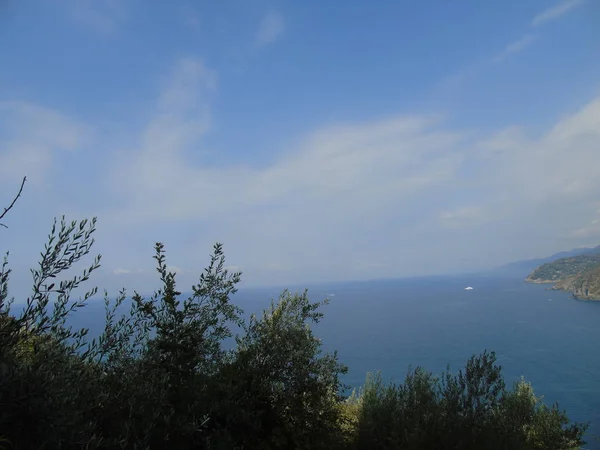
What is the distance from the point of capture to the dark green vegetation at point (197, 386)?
323cm

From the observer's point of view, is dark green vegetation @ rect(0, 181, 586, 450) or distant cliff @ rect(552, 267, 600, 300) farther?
distant cliff @ rect(552, 267, 600, 300)

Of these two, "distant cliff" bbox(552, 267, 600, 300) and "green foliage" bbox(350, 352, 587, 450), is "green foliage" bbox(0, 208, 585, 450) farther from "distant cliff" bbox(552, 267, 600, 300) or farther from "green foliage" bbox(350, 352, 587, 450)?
"distant cliff" bbox(552, 267, 600, 300)

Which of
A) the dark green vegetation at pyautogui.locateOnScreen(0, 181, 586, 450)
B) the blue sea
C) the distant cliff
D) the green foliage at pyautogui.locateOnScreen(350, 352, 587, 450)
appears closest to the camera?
the dark green vegetation at pyautogui.locateOnScreen(0, 181, 586, 450)

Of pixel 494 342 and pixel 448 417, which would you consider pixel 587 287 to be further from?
pixel 448 417

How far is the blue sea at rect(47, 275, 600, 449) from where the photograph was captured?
6319cm

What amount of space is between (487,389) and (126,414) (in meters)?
7.21

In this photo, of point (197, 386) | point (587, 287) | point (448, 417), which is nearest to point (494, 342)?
point (587, 287)

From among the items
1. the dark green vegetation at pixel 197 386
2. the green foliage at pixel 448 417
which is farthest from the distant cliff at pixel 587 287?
the dark green vegetation at pixel 197 386

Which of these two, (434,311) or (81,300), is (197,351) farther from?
(434,311)

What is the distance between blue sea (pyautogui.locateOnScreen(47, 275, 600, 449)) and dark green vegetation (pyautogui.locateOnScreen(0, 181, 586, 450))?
46854 millimetres

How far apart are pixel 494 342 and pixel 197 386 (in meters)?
96.7

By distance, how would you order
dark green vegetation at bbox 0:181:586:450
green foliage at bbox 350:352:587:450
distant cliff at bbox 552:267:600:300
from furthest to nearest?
distant cliff at bbox 552:267:600:300 → green foliage at bbox 350:352:587:450 → dark green vegetation at bbox 0:181:586:450

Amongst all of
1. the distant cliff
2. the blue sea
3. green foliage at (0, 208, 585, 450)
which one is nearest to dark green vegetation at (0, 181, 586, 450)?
green foliage at (0, 208, 585, 450)

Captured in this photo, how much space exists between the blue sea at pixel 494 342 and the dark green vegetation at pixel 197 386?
154ft
